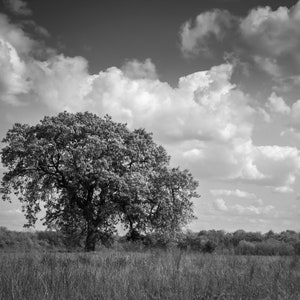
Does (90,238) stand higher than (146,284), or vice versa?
(90,238)

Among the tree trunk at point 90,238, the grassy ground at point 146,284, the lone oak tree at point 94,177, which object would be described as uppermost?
the lone oak tree at point 94,177

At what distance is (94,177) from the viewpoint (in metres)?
37.8

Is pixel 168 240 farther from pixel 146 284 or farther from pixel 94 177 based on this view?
pixel 146 284

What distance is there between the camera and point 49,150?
122 feet

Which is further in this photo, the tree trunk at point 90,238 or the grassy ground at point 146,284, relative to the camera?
the tree trunk at point 90,238

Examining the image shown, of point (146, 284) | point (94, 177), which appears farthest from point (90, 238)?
point (146, 284)

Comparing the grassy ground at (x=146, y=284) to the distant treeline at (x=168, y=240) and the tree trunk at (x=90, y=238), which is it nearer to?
the distant treeline at (x=168, y=240)

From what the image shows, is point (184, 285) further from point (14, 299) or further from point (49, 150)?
point (49, 150)

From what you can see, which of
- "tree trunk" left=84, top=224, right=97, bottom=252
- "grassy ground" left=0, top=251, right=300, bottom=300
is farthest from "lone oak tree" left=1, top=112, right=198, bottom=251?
"grassy ground" left=0, top=251, right=300, bottom=300

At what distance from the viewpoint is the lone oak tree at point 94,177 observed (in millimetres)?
37188

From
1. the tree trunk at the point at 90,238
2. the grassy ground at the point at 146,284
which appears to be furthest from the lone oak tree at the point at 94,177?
the grassy ground at the point at 146,284

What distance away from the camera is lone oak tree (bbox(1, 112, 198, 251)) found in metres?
37.2

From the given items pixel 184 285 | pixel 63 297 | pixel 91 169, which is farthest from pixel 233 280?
pixel 91 169

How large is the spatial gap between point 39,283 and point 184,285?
10.4ft
